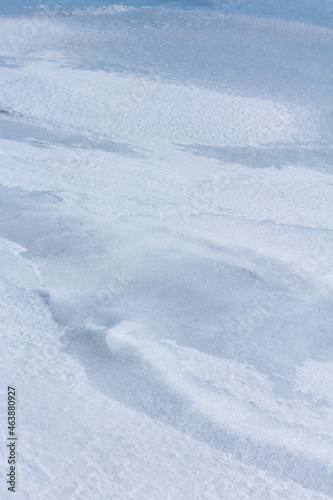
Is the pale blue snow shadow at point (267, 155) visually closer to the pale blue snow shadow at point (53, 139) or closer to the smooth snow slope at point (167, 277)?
the smooth snow slope at point (167, 277)

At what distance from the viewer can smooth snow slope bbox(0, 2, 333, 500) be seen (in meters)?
1.71

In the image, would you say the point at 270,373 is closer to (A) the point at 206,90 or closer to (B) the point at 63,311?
(B) the point at 63,311

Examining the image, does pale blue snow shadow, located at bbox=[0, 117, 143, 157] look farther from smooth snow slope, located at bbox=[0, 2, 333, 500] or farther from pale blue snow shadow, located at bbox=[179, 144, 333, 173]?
pale blue snow shadow, located at bbox=[179, 144, 333, 173]

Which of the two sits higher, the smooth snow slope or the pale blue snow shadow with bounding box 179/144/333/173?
the pale blue snow shadow with bounding box 179/144/333/173

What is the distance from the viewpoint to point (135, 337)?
2104 mm

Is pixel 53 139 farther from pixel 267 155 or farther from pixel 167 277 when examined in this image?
pixel 167 277

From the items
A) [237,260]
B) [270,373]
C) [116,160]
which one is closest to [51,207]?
[116,160]

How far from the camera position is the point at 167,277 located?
2.40 m

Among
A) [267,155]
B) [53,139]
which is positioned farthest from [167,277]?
[53,139]

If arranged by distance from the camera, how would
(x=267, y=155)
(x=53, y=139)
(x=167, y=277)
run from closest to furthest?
(x=167, y=277), (x=267, y=155), (x=53, y=139)

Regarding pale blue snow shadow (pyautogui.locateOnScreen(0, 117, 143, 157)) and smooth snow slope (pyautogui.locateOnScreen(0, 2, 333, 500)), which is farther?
pale blue snow shadow (pyautogui.locateOnScreen(0, 117, 143, 157))

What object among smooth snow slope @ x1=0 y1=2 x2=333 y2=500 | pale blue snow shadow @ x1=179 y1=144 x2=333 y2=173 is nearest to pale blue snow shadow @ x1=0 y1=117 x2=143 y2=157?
smooth snow slope @ x1=0 y1=2 x2=333 y2=500

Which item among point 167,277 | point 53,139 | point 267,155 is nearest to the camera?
point 167,277

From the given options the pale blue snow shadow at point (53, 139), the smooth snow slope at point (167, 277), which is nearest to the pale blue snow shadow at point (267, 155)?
the smooth snow slope at point (167, 277)
